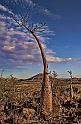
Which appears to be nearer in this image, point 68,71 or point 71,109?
point 71,109

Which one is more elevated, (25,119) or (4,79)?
(4,79)

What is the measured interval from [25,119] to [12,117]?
1.50 feet

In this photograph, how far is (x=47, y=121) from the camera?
998 cm

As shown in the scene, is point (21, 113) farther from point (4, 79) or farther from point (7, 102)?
point (4, 79)

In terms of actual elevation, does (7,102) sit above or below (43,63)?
below

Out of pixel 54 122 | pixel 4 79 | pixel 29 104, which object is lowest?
pixel 54 122

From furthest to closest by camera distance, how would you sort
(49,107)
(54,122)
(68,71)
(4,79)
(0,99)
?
(68,71)
(4,79)
(0,99)
(49,107)
(54,122)

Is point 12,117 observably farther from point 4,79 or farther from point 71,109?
point 4,79

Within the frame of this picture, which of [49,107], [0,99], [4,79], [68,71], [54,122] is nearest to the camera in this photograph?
[54,122]

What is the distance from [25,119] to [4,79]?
380cm

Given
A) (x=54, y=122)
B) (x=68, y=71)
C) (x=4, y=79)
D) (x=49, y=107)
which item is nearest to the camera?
(x=54, y=122)

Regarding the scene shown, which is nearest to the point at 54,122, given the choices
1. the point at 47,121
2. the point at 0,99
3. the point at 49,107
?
the point at 47,121

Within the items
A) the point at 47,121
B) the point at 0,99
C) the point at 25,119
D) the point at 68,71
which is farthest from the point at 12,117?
the point at 68,71

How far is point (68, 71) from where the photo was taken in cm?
2200
